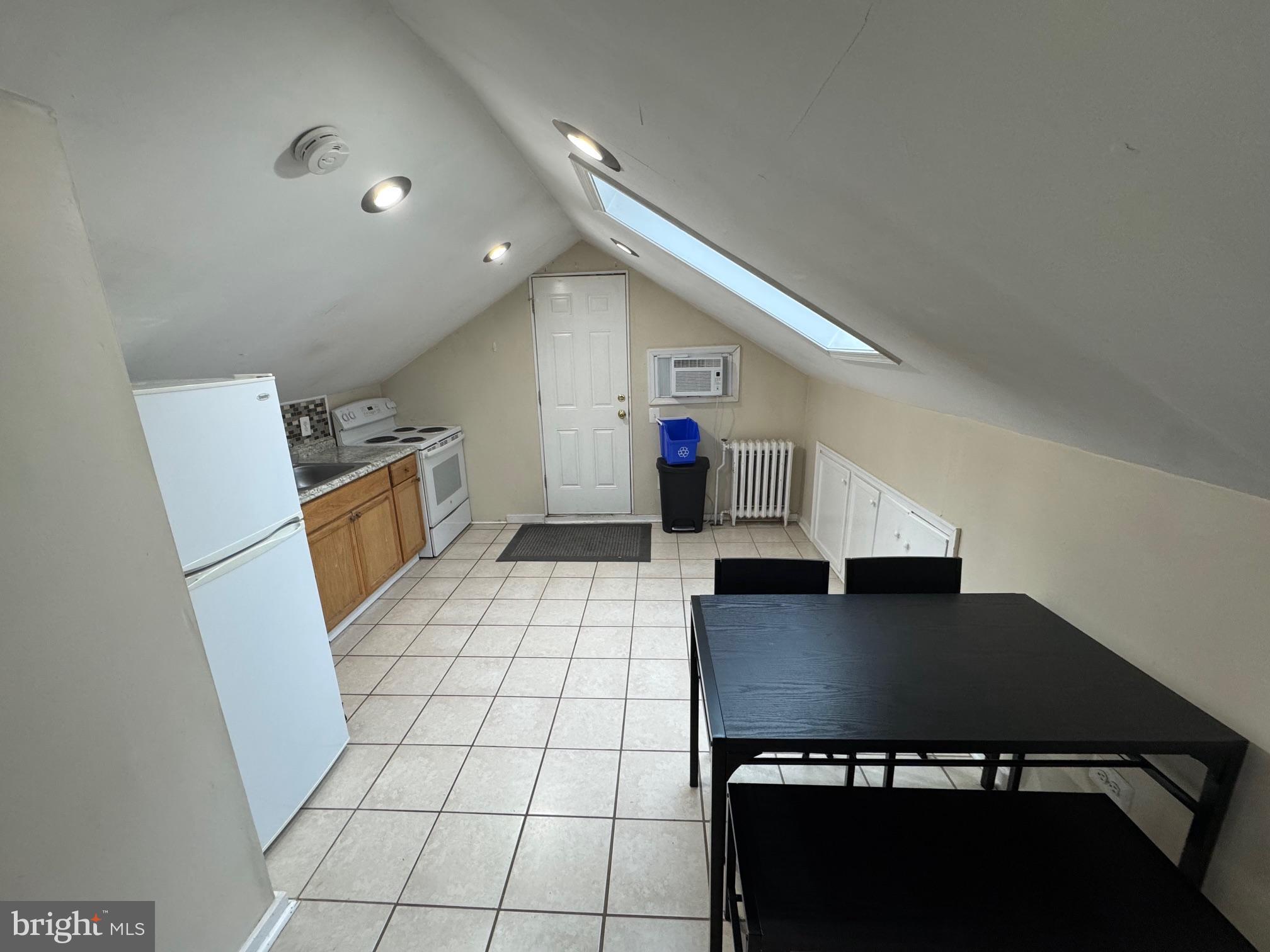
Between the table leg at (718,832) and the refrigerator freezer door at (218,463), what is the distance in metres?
1.51

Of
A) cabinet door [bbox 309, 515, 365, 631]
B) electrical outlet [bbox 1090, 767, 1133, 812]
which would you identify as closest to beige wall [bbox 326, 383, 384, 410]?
cabinet door [bbox 309, 515, 365, 631]

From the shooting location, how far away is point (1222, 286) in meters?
0.52

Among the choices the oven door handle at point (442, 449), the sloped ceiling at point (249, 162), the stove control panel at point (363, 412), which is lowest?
the oven door handle at point (442, 449)

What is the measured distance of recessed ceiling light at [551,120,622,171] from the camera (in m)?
1.56

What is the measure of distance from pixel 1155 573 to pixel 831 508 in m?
2.47

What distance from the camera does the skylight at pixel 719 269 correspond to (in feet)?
8.45

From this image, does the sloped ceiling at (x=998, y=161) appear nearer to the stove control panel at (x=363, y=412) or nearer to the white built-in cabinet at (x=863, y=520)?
the white built-in cabinet at (x=863, y=520)

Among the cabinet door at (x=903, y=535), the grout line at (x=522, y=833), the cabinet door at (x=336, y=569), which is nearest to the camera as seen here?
the grout line at (x=522, y=833)

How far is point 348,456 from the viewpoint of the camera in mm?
3643

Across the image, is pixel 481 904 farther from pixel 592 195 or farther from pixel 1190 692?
pixel 592 195

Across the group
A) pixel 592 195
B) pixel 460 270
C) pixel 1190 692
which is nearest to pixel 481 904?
pixel 1190 692

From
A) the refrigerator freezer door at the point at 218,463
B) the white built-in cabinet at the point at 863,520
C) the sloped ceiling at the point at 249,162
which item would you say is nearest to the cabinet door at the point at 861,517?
the white built-in cabinet at the point at 863,520

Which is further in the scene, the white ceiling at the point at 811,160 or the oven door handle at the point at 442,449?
the oven door handle at the point at 442,449

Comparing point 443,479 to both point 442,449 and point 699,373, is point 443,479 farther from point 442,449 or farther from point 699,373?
point 699,373
